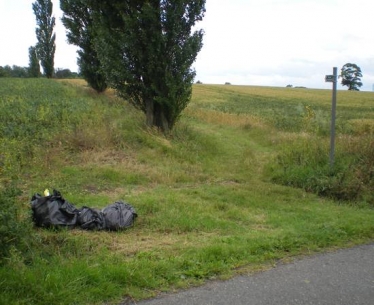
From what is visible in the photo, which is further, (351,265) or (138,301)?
(351,265)

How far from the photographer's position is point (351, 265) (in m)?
4.47

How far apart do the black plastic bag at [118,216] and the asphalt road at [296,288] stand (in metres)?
2.00

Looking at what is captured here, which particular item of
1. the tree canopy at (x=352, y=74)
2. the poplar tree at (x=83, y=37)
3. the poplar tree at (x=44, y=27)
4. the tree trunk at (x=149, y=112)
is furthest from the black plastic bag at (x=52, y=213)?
the tree canopy at (x=352, y=74)

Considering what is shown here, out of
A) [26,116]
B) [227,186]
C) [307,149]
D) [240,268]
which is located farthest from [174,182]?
[26,116]

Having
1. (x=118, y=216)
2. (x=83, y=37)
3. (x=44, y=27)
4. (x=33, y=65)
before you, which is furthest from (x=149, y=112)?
(x=33, y=65)

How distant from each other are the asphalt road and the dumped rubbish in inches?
81.2

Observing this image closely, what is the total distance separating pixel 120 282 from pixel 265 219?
324 centimetres

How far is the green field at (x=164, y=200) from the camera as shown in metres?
3.79

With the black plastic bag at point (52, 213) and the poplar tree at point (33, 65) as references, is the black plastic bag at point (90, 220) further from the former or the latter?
the poplar tree at point (33, 65)

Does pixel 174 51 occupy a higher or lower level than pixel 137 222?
higher

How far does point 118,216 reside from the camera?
18.1 ft

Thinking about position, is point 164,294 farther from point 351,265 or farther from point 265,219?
point 265,219

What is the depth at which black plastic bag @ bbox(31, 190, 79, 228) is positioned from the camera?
5215 mm

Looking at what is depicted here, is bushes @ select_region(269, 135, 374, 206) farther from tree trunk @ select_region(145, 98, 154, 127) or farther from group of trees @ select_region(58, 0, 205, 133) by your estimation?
tree trunk @ select_region(145, 98, 154, 127)
